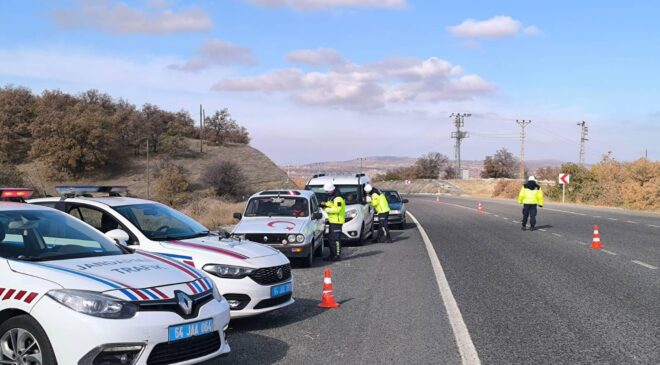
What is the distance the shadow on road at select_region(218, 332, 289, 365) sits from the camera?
19.8 ft

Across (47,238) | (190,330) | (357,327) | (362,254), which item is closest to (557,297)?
(357,327)

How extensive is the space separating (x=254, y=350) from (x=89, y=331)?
2.21 m

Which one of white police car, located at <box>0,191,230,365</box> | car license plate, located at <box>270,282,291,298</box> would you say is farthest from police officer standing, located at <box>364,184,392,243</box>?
white police car, located at <box>0,191,230,365</box>

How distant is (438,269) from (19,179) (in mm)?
28383

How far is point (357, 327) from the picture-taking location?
7.44 meters

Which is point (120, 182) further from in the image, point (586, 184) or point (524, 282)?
point (524, 282)

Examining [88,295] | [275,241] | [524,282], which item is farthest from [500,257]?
[88,295]

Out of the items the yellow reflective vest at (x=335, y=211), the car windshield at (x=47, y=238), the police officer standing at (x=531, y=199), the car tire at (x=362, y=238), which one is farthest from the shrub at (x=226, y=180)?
the car windshield at (x=47, y=238)

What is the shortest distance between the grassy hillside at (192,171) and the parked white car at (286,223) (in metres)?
37.5

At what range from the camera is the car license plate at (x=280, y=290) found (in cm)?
747

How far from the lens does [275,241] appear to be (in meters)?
12.2

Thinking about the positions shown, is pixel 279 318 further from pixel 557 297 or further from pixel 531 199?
pixel 531 199

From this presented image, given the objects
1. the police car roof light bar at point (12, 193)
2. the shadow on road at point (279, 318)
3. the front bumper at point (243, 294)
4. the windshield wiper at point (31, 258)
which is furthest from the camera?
the shadow on road at point (279, 318)

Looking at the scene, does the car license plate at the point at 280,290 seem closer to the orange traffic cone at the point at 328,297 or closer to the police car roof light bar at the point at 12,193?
the orange traffic cone at the point at 328,297
